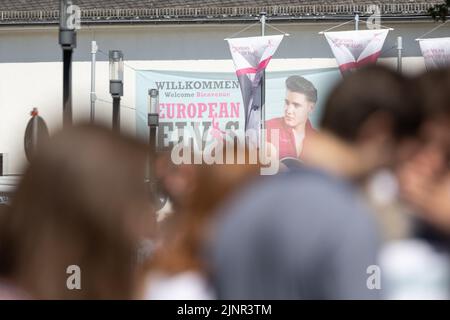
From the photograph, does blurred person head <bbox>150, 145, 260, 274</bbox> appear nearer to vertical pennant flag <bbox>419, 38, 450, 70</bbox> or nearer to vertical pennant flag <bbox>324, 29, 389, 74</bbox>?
vertical pennant flag <bbox>324, 29, 389, 74</bbox>

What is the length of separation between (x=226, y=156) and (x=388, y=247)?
2.71 ft

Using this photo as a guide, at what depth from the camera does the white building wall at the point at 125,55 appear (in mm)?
38812

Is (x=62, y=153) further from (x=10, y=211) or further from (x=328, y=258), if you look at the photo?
(x=328, y=258)

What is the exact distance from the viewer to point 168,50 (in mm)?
39875

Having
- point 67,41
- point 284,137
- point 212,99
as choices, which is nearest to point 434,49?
point 284,137

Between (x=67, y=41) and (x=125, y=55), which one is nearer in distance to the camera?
(x=67, y=41)

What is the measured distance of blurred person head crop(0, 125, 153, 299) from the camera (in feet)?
9.96

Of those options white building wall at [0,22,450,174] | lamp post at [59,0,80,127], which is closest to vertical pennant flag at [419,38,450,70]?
white building wall at [0,22,450,174]

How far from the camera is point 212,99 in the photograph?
3906 cm

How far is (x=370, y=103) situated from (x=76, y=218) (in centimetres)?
137

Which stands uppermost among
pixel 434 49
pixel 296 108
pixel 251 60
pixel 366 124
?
pixel 434 49

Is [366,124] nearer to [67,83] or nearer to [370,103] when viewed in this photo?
[370,103]

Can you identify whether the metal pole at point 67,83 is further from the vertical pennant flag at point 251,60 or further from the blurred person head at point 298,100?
the blurred person head at point 298,100

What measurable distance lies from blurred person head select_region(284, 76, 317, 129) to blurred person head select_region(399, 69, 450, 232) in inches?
1260
